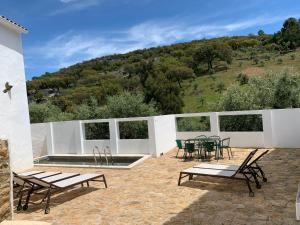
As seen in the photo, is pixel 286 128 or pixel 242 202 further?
pixel 286 128

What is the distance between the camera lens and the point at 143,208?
26.4ft

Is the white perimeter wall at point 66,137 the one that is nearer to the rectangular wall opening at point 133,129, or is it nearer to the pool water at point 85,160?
the pool water at point 85,160

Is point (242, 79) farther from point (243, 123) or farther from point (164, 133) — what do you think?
point (164, 133)

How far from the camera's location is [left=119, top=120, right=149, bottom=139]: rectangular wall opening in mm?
20656

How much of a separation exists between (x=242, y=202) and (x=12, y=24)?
1109 cm

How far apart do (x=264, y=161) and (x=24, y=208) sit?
7.93 m

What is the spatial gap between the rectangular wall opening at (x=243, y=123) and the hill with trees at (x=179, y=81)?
1.09 metres

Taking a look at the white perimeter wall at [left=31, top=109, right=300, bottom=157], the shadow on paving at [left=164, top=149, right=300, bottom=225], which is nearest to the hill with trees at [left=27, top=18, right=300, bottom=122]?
the white perimeter wall at [left=31, top=109, right=300, bottom=157]

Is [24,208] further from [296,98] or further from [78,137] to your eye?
[296,98]

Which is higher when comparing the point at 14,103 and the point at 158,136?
the point at 14,103

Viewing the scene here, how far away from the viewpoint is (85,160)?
1666cm

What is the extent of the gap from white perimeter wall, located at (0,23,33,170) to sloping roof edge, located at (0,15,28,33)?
0.19m

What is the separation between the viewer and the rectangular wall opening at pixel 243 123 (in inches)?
752

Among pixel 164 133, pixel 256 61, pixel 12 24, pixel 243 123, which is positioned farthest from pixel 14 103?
pixel 256 61
